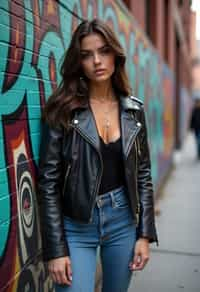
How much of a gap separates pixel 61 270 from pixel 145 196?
0.57 meters

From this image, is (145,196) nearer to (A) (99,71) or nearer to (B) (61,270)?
(B) (61,270)

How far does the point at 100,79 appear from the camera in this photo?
2092mm

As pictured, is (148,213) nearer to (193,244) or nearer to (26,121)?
Result: (26,121)

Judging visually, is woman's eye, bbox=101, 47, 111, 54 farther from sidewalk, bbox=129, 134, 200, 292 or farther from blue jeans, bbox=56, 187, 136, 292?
sidewalk, bbox=129, 134, 200, 292

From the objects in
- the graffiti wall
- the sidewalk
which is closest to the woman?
the graffiti wall

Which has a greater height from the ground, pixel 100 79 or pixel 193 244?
pixel 100 79

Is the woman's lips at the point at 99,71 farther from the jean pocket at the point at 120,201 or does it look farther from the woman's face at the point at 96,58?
the jean pocket at the point at 120,201

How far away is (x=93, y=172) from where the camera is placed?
6.45 feet

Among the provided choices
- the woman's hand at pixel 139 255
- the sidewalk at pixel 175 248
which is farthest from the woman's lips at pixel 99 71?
the sidewalk at pixel 175 248

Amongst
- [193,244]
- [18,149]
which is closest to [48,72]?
[18,149]

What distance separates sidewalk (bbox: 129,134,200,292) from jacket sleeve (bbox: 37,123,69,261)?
1950 millimetres

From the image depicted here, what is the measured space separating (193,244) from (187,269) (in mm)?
808

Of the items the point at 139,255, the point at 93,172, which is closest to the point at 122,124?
the point at 93,172

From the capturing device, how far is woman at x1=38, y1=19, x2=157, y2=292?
196 cm
